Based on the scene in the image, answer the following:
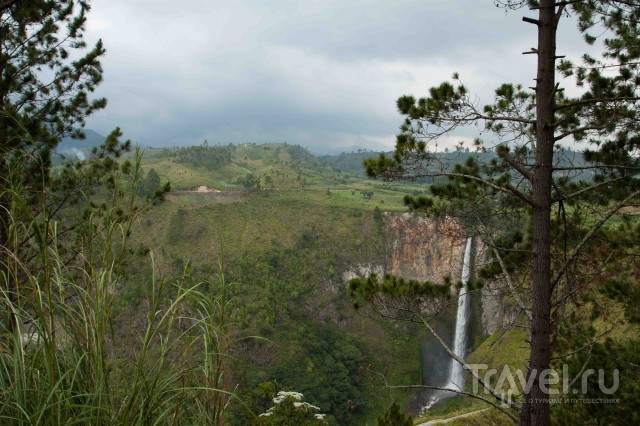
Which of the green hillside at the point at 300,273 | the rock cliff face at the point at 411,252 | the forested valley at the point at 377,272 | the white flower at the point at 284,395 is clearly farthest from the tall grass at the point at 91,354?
the rock cliff face at the point at 411,252

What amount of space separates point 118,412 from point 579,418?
5.65m

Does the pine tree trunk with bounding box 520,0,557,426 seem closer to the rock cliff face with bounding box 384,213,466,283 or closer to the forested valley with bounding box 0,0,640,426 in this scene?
the forested valley with bounding box 0,0,640,426

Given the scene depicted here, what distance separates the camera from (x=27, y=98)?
6660 mm

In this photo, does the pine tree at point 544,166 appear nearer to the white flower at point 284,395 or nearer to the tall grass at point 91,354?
the tall grass at point 91,354

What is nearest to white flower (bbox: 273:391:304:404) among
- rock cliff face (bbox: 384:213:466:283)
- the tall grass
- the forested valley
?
the forested valley

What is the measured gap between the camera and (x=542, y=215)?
12.4 feet

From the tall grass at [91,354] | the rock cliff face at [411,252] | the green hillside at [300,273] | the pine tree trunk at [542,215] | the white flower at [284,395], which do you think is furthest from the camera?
the rock cliff face at [411,252]

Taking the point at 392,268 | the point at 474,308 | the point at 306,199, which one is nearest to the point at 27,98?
the point at 474,308

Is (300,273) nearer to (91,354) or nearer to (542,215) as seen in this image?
(542,215)

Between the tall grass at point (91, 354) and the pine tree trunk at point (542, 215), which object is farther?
the pine tree trunk at point (542, 215)

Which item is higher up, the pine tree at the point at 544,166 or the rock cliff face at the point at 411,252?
the pine tree at the point at 544,166

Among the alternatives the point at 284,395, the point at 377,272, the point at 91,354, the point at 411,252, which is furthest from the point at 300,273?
the point at 91,354

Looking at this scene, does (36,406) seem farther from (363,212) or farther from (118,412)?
(363,212)

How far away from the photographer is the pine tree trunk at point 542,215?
3.73 metres
